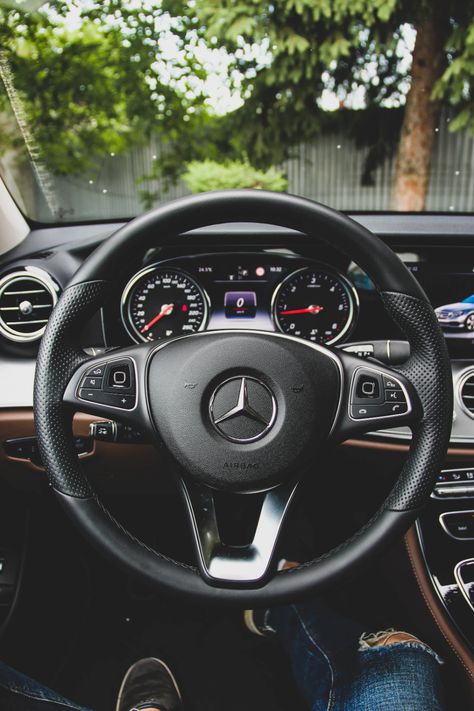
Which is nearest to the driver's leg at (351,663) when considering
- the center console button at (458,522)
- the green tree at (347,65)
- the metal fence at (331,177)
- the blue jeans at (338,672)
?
the blue jeans at (338,672)

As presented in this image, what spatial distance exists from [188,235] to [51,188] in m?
0.78

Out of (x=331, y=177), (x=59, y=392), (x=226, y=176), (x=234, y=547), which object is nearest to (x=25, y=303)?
(x=59, y=392)

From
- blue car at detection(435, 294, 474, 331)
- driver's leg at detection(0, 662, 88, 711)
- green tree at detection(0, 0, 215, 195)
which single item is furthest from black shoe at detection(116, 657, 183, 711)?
green tree at detection(0, 0, 215, 195)

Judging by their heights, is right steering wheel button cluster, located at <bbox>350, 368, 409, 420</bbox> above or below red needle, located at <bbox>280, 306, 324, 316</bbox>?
above

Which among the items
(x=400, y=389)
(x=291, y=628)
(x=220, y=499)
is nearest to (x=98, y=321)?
(x=220, y=499)

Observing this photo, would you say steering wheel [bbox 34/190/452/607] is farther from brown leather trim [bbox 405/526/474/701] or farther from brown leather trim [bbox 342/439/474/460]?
brown leather trim [bbox 405/526/474/701]

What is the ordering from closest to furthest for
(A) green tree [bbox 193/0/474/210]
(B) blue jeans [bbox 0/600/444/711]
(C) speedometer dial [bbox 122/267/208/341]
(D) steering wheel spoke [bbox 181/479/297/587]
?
(D) steering wheel spoke [bbox 181/479/297/587] → (B) blue jeans [bbox 0/600/444/711] → (C) speedometer dial [bbox 122/267/208/341] → (A) green tree [bbox 193/0/474/210]

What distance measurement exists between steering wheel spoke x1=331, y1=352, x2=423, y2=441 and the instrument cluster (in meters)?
0.64

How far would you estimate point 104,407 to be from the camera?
1.06 m

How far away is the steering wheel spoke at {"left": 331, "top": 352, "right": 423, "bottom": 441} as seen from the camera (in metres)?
1.03

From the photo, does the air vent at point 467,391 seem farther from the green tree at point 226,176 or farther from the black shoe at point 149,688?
the green tree at point 226,176

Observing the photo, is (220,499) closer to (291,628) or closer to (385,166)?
(291,628)

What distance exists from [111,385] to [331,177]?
2.76m

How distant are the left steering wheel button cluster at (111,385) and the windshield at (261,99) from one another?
1689 millimetres
